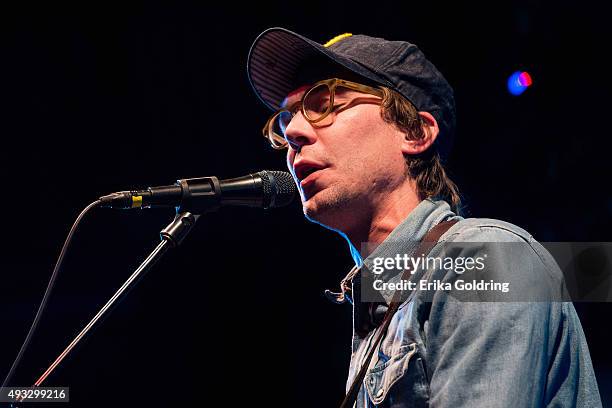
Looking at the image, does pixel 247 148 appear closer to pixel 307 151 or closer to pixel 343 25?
pixel 343 25

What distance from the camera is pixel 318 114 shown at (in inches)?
88.5

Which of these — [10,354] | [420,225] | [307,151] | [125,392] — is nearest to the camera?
[420,225]

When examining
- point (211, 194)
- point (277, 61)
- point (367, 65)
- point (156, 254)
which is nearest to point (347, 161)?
point (367, 65)

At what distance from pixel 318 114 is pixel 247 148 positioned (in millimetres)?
1976

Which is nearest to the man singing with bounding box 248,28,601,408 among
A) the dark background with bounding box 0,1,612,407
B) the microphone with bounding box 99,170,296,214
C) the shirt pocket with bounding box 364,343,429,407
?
the shirt pocket with bounding box 364,343,429,407

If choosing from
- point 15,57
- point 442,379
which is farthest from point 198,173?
Result: point 442,379

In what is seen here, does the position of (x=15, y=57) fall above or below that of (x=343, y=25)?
below

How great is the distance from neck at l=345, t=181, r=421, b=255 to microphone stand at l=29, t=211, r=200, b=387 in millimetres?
642

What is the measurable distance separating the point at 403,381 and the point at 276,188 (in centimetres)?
78

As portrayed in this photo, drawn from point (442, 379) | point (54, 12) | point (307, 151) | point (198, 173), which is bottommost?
point (442, 379)

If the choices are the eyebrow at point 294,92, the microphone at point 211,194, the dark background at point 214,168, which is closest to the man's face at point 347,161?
the microphone at point 211,194

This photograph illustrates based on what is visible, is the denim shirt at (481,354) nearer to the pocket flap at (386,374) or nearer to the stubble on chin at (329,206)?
the pocket flap at (386,374)

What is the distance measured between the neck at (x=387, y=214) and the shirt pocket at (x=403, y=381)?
0.60 m

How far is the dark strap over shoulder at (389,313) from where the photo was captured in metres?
1.73
